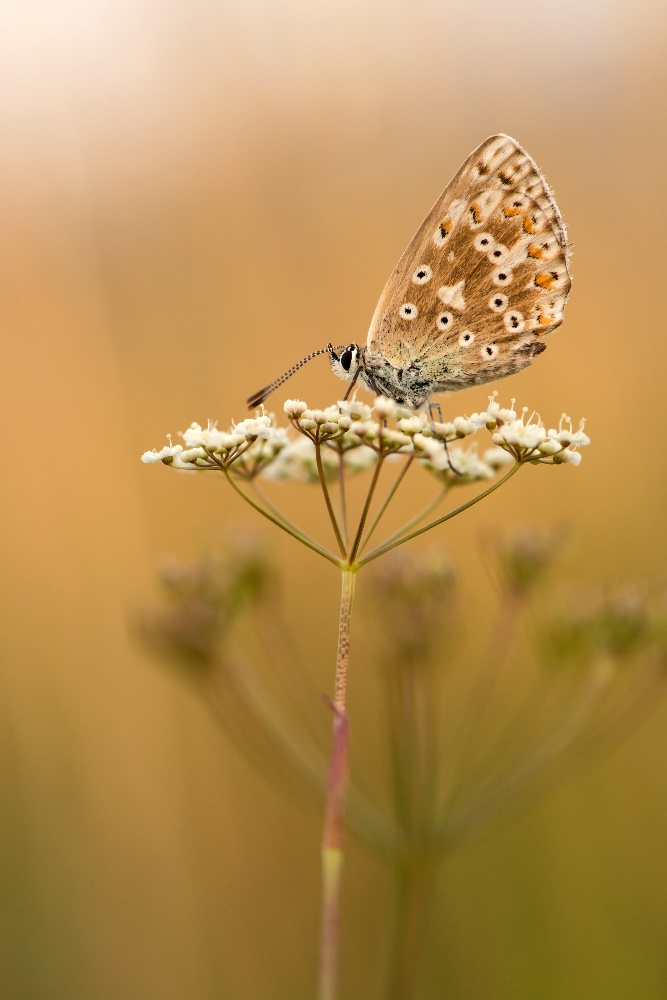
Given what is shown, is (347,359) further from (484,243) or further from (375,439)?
(375,439)

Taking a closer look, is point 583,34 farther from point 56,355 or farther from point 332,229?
point 56,355

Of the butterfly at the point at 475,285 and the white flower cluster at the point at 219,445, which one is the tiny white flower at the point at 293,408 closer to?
the white flower cluster at the point at 219,445

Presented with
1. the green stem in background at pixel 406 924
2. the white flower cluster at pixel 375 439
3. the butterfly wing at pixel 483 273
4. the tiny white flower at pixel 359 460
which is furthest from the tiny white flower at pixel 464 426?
the green stem in background at pixel 406 924

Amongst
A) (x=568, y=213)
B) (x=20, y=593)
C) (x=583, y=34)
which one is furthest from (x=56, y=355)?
(x=583, y=34)

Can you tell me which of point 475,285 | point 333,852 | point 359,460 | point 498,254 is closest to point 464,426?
point 359,460

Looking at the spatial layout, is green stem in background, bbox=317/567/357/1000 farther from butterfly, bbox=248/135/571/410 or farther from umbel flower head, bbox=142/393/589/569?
butterfly, bbox=248/135/571/410

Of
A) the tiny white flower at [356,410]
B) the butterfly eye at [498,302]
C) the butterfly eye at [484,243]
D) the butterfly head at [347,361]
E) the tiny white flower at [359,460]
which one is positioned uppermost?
the butterfly eye at [484,243]
